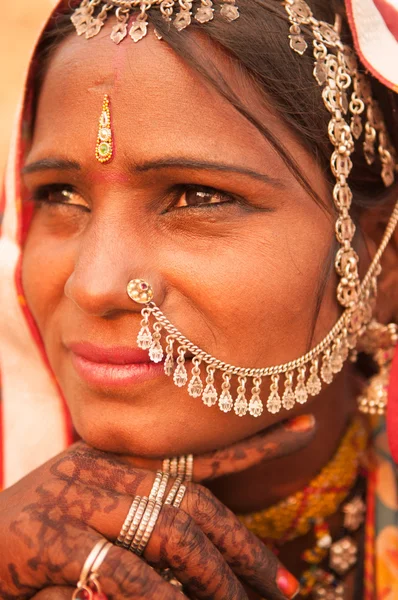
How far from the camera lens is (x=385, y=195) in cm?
192

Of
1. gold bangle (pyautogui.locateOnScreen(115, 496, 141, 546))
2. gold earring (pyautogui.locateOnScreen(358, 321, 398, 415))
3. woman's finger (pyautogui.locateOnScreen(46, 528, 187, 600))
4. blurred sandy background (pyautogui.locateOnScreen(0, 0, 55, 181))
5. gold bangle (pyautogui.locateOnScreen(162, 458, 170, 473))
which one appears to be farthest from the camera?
blurred sandy background (pyautogui.locateOnScreen(0, 0, 55, 181))

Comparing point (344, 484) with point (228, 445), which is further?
point (344, 484)

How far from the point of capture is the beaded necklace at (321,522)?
2.02 meters

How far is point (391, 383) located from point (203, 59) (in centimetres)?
95

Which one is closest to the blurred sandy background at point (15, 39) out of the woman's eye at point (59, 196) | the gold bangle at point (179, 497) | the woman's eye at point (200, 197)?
the woman's eye at point (59, 196)

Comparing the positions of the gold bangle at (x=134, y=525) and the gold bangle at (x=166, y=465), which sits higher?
the gold bangle at (x=134, y=525)

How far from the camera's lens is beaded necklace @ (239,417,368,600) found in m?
2.02

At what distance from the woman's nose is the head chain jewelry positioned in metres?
0.48

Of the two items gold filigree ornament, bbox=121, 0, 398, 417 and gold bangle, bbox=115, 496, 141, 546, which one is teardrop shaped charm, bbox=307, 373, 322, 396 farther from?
gold bangle, bbox=115, 496, 141, 546

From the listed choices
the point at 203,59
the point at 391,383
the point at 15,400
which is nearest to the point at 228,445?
the point at 391,383

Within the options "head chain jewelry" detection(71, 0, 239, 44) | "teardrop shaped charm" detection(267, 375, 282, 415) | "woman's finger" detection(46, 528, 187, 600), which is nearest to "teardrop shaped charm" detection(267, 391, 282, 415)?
"teardrop shaped charm" detection(267, 375, 282, 415)

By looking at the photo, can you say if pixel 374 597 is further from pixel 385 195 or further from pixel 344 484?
pixel 385 195

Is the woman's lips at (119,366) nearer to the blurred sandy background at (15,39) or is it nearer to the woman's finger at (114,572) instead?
the woman's finger at (114,572)

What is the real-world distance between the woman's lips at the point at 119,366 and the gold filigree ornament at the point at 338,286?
46 millimetres
